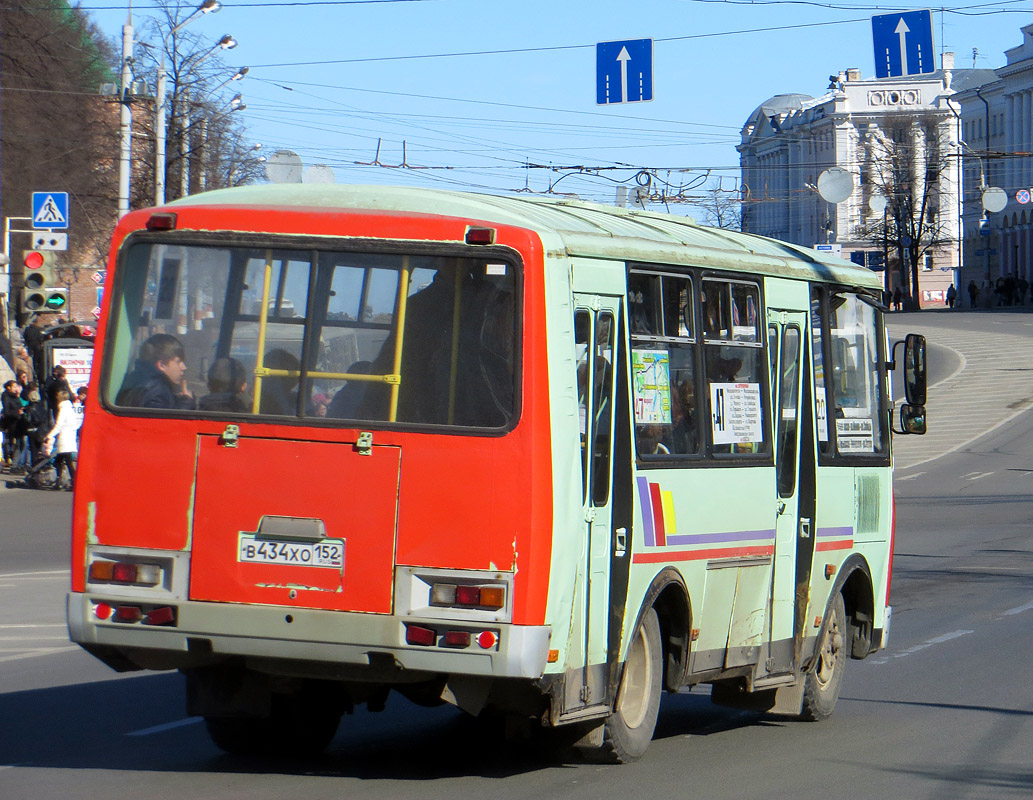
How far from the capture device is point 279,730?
26.4ft

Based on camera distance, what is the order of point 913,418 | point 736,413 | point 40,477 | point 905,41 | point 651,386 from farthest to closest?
point 905,41 → point 40,477 → point 913,418 → point 736,413 → point 651,386

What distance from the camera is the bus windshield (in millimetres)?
7051

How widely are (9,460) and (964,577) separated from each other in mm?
16328

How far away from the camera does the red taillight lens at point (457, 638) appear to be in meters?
6.77

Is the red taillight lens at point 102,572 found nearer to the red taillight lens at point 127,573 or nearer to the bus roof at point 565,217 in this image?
the red taillight lens at point 127,573

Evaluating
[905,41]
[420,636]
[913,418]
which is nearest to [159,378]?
[420,636]

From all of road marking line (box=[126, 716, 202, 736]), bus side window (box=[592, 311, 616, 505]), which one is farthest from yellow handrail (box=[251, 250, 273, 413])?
road marking line (box=[126, 716, 202, 736])

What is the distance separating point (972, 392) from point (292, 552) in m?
41.2

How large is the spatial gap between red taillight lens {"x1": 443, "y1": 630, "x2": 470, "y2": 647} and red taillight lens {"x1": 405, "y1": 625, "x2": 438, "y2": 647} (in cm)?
5

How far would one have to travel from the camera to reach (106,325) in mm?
7469

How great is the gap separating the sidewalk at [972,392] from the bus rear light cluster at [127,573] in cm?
2994

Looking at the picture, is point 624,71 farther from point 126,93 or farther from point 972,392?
point 972,392

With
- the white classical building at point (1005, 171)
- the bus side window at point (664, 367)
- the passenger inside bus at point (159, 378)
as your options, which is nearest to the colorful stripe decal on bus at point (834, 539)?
the bus side window at point (664, 367)

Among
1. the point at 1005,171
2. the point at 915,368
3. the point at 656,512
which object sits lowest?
the point at 656,512
